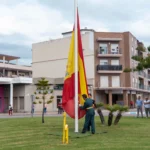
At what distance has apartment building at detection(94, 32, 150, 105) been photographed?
191 feet

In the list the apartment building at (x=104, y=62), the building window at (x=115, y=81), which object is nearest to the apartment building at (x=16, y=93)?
the apartment building at (x=104, y=62)

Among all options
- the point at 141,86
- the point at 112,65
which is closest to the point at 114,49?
the point at 112,65

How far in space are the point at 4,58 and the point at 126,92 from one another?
92.9 ft

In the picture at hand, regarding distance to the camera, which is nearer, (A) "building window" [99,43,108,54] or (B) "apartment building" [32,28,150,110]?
(B) "apartment building" [32,28,150,110]

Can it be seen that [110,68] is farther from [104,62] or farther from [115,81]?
[115,81]

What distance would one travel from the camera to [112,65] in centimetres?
5891

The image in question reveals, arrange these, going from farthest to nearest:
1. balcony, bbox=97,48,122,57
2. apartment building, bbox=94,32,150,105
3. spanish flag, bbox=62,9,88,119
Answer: apartment building, bbox=94,32,150,105, balcony, bbox=97,48,122,57, spanish flag, bbox=62,9,88,119

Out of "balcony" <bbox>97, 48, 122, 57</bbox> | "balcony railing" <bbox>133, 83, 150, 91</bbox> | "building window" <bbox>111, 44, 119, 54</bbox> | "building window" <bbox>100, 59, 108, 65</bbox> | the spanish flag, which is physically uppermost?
"building window" <bbox>111, 44, 119, 54</bbox>

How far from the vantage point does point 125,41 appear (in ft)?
196

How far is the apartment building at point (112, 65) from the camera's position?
58250 mm

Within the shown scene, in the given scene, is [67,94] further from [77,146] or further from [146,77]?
[146,77]

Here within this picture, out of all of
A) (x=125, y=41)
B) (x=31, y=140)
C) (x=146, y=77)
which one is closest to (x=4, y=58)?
(x=125, y=41)

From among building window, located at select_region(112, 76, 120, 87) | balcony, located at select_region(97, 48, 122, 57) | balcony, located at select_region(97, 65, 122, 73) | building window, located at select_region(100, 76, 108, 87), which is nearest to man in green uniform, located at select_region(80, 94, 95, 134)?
balcony, located at select_region(97, 65, 122, 73)

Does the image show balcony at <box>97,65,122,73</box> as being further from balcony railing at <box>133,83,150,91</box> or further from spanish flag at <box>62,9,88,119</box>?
spanish flag at <box>62,9,88,119</box>
